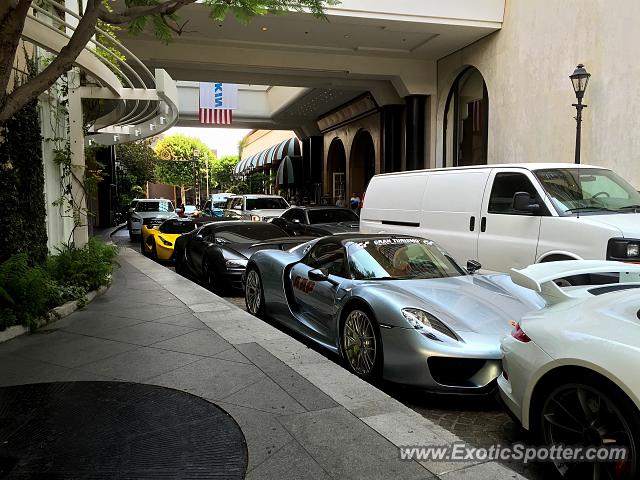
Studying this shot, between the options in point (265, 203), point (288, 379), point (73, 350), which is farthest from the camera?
point (265, 203)

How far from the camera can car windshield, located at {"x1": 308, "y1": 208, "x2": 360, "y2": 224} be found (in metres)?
14.6

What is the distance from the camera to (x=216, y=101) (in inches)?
1044

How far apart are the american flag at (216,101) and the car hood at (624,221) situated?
22.3m

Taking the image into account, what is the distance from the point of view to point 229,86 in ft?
87.5

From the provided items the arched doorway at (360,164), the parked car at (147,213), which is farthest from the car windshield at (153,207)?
the arched doorway at (360,164)

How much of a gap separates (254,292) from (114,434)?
400cm

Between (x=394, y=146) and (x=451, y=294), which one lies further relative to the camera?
(x=394, y=146)

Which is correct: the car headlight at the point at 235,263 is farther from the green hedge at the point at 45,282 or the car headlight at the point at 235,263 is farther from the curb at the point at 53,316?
the curb at the point at 53,316

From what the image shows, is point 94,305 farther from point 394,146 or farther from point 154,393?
point 394,146

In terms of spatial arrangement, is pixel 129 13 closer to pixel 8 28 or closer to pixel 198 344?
pixel 8 28

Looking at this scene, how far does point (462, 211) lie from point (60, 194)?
7.64 m

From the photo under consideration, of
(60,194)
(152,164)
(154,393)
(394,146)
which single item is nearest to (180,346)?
(154,393)

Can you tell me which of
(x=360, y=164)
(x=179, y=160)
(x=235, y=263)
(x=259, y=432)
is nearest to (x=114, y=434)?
(x=259, y=432)

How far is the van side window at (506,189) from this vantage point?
7.80 metres
